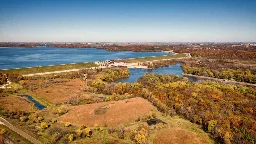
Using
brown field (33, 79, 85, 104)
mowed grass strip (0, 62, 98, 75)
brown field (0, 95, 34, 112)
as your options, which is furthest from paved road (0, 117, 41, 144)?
mowed grass strip (0, 62, 98, 75)

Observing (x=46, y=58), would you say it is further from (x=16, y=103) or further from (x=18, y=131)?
(x=18, y=131)

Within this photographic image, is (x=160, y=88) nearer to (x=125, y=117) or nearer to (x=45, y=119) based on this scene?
(x=125, y=117)

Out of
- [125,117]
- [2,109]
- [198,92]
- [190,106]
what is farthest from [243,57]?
[2,109]

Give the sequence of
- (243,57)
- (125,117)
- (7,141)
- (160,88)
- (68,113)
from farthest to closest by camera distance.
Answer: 1. (243,57)
2. (160,88)
3. (68,113)
4. (125,117)
5. (7,141)

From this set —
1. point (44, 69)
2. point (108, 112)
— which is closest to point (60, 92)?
point (108, 112)

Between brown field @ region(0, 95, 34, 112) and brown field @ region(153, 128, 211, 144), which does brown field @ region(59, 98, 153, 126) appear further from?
brown field @ region(0, 95, 34, 112)
